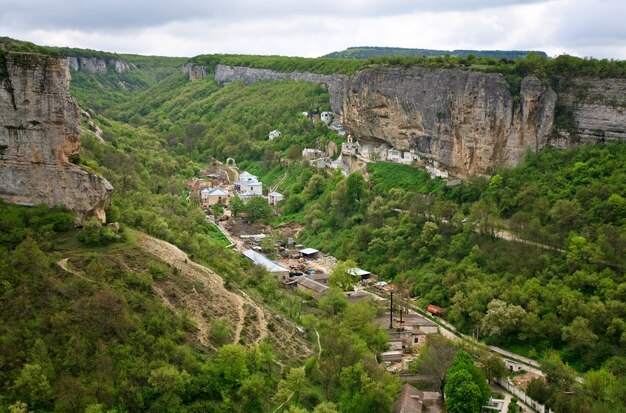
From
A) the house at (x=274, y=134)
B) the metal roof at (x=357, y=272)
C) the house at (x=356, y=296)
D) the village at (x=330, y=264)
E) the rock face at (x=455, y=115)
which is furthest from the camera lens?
the house at (x=274, y=134)

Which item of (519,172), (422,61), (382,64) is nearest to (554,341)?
(519,172)

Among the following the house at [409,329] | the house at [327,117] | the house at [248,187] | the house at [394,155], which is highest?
the house at [327,117]

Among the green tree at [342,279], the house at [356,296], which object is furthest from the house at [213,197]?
the house at [356,296]

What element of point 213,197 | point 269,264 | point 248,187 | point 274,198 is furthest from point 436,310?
point 248,187

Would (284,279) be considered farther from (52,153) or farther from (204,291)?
(52,153)

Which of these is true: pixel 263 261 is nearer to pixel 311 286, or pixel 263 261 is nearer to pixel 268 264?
pixel 268 264

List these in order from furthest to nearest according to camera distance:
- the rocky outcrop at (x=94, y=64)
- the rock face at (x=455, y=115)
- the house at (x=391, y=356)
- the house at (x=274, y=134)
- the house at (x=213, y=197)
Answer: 1. the rocky outcrop at (x=94, y=64)
2. the house at (x=274, y=134)
3. the house at (x=213, y=197)
4. the rock face at (x=455, y=115)
5. the house at (x=391, y=356)

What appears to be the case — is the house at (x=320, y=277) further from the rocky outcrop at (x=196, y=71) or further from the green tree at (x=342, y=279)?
the rocky outcrop at (x=196, y=71)

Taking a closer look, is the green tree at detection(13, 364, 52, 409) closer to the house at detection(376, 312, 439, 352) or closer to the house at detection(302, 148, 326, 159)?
the house at detection(376, 312, 439, 352)
